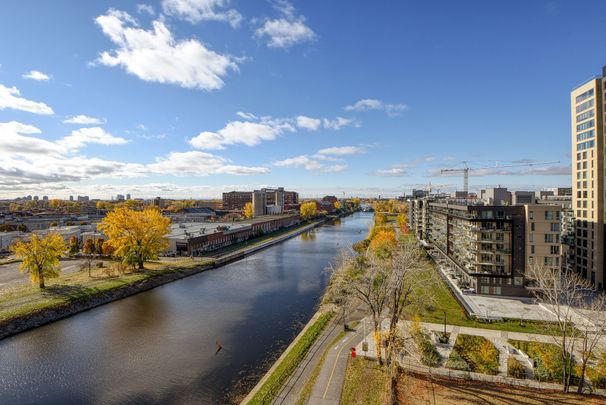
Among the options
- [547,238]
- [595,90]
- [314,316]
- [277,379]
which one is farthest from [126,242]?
[595,90]

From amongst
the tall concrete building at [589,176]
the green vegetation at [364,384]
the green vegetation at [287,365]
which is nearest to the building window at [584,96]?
the tall concrete building at [589,176]

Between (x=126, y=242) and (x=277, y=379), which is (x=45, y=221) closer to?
(x=126, y=242)

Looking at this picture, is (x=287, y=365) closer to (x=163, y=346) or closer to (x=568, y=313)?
(x=163, y=346)

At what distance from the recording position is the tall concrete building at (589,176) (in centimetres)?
3738

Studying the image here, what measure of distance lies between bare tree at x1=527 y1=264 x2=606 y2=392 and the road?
57.2m

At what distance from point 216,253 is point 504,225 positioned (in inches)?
2037

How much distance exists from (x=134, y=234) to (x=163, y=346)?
88.0 ft

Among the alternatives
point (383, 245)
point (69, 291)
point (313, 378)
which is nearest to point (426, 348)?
point (313, 378)

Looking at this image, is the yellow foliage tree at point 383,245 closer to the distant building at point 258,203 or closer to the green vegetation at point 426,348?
the green vegetation at point 426,348

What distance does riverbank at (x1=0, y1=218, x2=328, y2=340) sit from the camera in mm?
31047

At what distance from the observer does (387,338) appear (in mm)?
21391

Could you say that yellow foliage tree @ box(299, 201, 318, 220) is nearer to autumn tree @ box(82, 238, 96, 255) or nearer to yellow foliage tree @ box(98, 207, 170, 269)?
autumn tree @ box(82, 238, 96, 255)

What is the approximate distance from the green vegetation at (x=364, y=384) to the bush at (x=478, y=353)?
6.37m

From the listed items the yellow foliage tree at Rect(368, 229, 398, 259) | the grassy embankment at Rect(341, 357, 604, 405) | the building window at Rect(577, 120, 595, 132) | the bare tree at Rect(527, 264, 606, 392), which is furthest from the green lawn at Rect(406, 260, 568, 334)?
the building window at Rect(577, 120, 595, 132)
